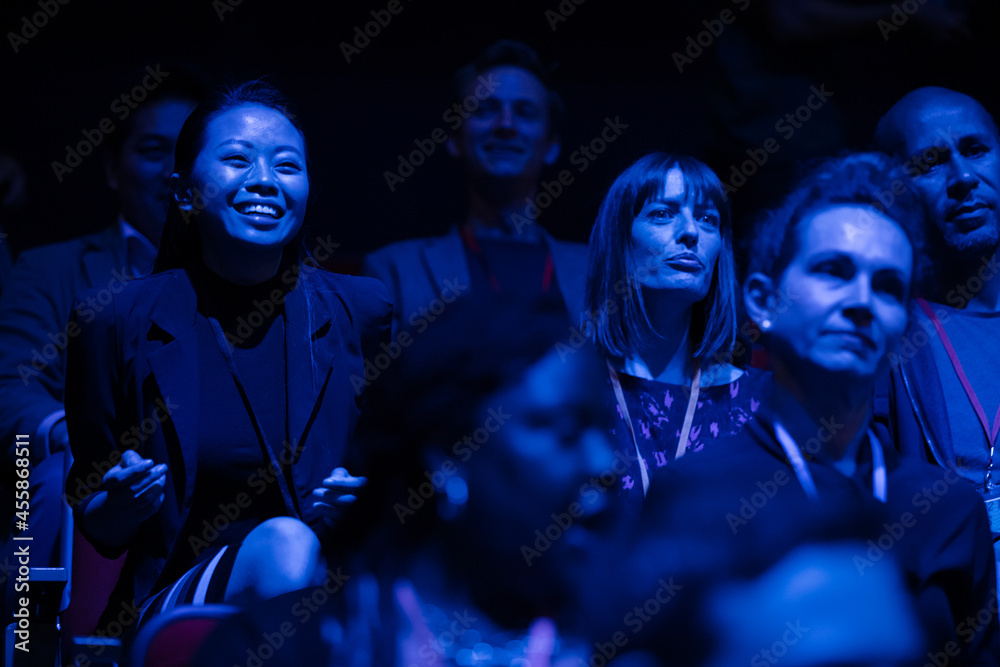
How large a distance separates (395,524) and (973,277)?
1724mm

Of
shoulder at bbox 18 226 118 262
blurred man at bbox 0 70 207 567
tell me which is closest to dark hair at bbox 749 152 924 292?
blurred man at bbox 0 70 207 567

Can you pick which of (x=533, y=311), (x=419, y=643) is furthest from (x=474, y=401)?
(x=419, y=643)

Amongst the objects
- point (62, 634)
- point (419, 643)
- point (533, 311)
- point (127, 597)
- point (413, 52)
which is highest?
point (413, 52)

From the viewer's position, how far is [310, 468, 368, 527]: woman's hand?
1.88 m

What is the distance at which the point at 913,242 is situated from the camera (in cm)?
180

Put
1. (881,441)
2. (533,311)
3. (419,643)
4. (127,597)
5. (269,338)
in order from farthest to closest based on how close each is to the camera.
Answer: (269,338)
(127,597)
(881,441)
(533,311)
(419,643)

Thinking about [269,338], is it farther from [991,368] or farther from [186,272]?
[991,368]

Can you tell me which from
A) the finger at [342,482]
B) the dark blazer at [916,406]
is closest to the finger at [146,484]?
the finger at [342,482]

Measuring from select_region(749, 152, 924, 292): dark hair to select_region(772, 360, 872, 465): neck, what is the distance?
8.0 inches

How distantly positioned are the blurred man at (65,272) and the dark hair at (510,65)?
2.30 ft

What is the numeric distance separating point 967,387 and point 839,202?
2.75ft

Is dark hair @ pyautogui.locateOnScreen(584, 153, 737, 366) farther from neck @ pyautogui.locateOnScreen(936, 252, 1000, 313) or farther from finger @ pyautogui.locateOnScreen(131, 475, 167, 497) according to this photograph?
finger @ pyautogui.locateOnScreen(131, 475, 167, 497)

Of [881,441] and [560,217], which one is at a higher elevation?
[560,217]

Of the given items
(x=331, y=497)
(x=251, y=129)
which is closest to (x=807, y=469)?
(x=331, y=497)
